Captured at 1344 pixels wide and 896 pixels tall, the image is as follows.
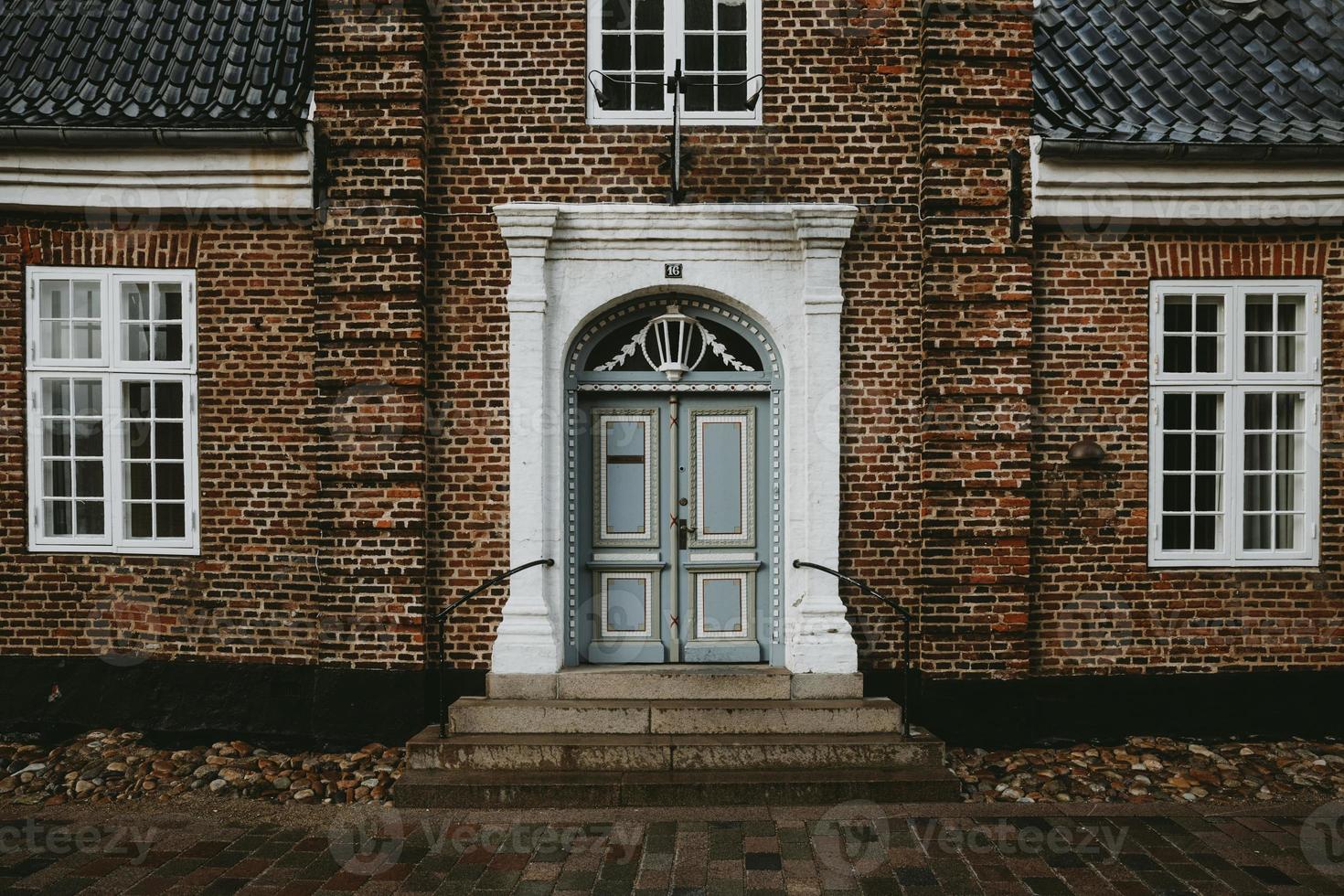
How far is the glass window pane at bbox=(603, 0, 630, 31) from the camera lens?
748 cm

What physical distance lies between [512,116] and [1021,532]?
16.4 feet

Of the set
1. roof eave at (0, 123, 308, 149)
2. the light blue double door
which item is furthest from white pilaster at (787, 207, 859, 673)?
roof eave at (0, 123, 308, 149)

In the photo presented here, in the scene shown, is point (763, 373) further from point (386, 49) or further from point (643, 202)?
point (386, 49)

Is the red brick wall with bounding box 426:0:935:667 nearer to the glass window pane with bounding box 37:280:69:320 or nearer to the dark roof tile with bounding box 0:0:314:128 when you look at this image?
the dark roof tile with bounding box 0:0:314:128

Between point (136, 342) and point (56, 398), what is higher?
point (136, 342)

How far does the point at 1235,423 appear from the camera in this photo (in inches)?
295

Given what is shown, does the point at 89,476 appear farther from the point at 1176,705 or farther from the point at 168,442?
the point at 1176,705

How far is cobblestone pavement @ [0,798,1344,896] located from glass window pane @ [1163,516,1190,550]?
83.1 inches

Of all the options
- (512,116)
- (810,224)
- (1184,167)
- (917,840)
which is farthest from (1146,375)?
(512,116)

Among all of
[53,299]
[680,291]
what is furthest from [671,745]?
[53,299]

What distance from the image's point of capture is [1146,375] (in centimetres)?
746

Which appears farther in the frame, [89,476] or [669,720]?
[89,476]

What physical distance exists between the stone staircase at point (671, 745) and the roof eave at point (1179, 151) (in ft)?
13.9

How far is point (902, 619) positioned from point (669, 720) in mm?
1989
